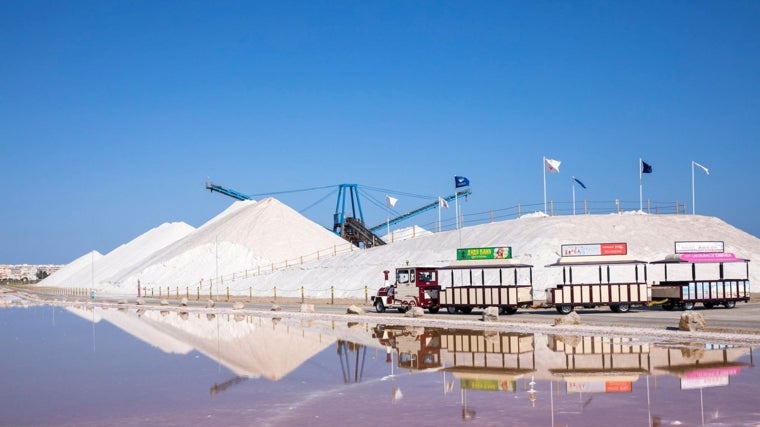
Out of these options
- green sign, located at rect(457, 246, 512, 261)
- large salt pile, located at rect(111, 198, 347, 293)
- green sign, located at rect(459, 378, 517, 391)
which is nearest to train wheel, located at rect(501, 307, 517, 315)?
green sign, located at rect(457, 246, 512, 261)

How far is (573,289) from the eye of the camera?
36875mm

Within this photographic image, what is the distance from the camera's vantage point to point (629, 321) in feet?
99.6

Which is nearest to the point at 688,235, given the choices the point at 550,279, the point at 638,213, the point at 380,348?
the point at 638,213

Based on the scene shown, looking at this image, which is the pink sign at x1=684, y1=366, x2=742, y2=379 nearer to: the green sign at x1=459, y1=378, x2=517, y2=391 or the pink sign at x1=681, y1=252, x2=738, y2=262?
the green sign at x1=459, y1=378, x2=517, y2=391

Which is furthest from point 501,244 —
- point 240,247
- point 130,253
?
point 130,253

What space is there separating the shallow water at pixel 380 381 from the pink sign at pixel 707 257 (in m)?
17.2

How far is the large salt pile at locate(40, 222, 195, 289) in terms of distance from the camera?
129938 millimetres

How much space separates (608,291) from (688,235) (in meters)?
23.2

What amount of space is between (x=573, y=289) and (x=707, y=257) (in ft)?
27.5

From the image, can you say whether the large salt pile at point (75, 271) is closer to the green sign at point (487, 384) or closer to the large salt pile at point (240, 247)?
the large salt pile at point (240, 247)

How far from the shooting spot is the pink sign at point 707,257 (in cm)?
3972

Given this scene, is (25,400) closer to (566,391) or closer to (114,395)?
(114,395)

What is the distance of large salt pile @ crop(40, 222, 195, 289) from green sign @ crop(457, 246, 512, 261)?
95.1m

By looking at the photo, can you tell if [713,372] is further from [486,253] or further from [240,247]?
[240,247]
